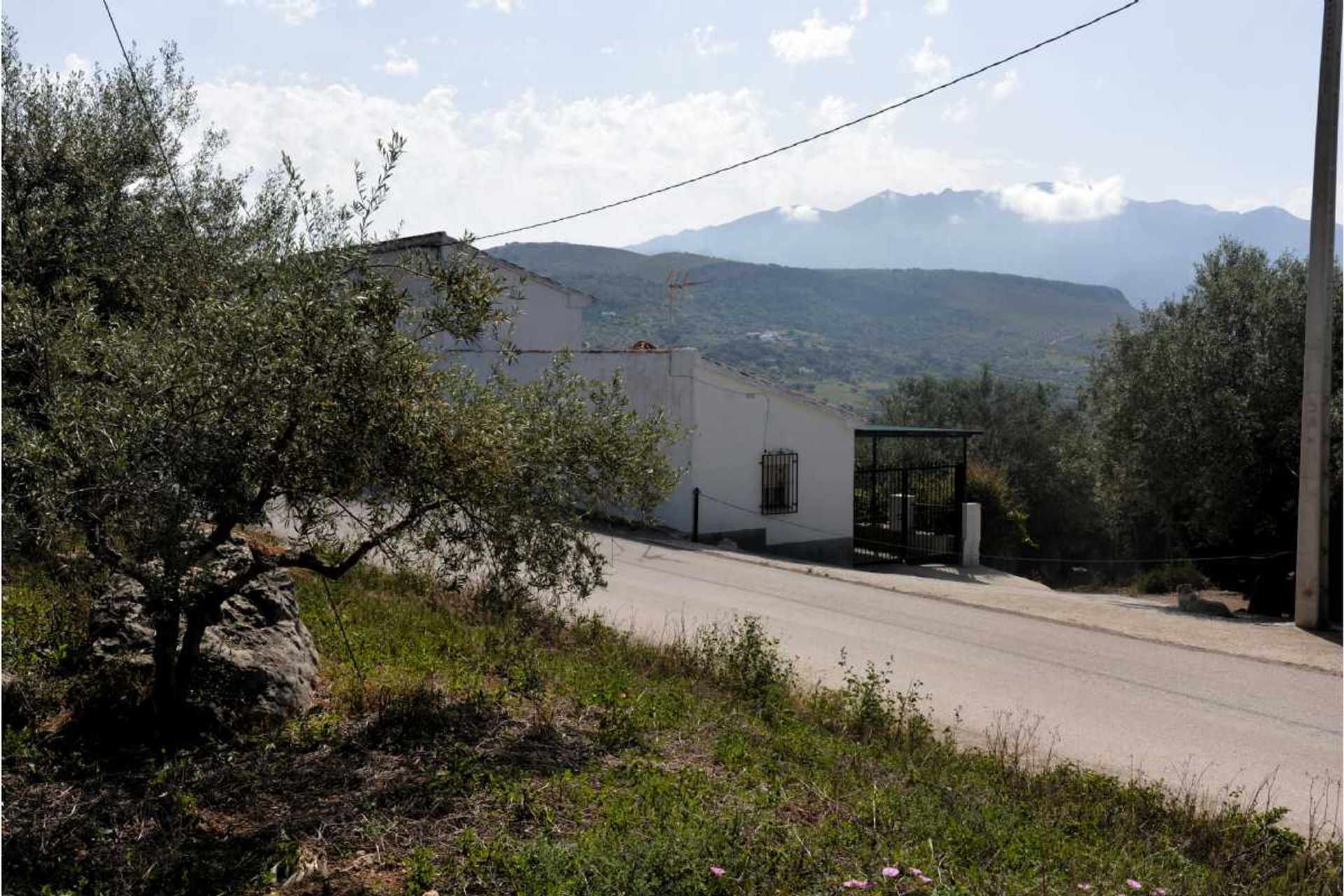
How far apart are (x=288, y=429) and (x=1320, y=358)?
12.2 m

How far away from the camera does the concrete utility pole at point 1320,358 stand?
12531 millimetres

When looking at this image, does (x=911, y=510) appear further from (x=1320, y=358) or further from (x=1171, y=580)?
(x=1320, y=358)

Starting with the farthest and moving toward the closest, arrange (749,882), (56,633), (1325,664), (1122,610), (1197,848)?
(1122,610) → (1325,664) → (56,633) → (1197,848) → (749,882)

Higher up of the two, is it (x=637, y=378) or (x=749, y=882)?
(x=637, y=378)

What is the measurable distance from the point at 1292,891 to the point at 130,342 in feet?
19.1

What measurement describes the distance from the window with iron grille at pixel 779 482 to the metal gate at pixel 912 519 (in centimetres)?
194

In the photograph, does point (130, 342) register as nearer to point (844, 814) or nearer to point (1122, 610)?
point (844, 814)

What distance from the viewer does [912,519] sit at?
27.0m

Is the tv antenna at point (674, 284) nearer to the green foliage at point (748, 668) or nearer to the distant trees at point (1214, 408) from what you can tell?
the distant trees at point (1214, 408)

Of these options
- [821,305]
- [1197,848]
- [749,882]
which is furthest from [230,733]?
[821,305]

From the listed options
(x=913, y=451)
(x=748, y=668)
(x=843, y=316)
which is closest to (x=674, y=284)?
(x=748, y=668)

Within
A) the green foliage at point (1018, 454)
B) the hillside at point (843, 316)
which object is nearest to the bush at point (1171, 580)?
the green foliage at point (1018, 454)

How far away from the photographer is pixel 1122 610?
14305mm

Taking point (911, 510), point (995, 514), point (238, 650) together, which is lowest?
point (995, 514)
